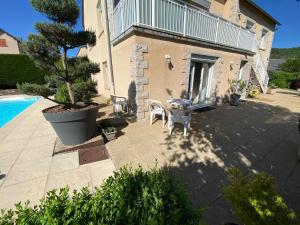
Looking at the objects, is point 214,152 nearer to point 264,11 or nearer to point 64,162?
point 64,162

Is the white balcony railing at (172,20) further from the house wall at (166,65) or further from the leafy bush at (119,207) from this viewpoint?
the leafy bush at (119,207)

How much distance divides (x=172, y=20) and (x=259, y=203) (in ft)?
18.5

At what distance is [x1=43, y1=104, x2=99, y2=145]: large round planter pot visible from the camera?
331 centimetres

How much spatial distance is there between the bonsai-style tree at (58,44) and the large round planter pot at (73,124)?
43 cm

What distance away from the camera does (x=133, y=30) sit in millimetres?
4473

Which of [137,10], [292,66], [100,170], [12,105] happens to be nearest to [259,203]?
[100,170]

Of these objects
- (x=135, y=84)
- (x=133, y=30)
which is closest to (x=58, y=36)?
(x=133, y=30)

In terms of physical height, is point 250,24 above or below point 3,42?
below

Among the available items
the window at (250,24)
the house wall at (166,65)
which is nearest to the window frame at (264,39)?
the window at (250,24)

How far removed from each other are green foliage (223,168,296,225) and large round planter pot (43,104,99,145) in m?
3.15

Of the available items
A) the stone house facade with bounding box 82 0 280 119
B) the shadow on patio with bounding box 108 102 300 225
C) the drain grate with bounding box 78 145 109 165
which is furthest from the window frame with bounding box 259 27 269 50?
the drain grate with bounding box 78 145 109 165

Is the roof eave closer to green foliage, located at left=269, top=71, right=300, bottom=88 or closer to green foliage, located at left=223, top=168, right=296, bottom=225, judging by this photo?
green foliage, located at left=269, top=71, right=300, bottom=88

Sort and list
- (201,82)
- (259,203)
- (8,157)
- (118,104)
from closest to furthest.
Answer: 1. (259,203)
2. (8,157)
3. (118,104)
4. (201,82)

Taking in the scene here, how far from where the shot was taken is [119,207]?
125 centimetres
